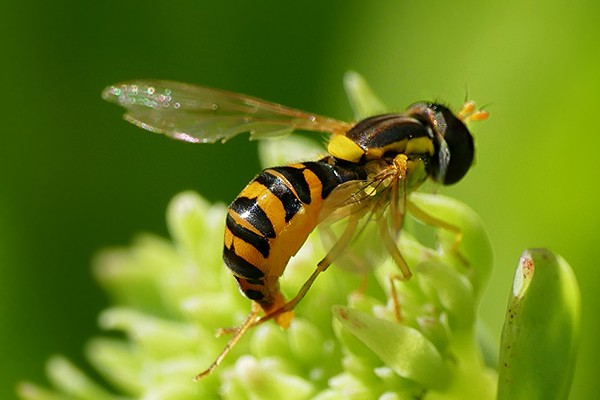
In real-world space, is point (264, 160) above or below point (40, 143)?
below

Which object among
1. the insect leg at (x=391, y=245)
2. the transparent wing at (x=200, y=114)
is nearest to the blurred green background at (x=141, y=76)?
the transparent wing at (x=200, y=114)

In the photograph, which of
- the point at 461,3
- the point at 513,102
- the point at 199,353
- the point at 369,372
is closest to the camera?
the point at 369,372

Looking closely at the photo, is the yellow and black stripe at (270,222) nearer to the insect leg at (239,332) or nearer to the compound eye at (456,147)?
the insect leg at (239,332)

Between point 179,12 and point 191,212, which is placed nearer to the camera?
point 191,212

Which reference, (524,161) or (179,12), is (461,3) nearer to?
(524,161)

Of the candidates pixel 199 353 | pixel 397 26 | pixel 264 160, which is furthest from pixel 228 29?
pixel 199 353

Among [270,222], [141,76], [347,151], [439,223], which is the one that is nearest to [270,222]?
[270,222]

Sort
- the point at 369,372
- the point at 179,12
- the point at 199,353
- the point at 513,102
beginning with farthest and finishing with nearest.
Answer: the point at 179,12, the point at 513,102, the point at 199,353, the point at 369,372

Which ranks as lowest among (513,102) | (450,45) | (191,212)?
(191,212)

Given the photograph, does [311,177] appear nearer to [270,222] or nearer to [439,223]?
[270,222]
